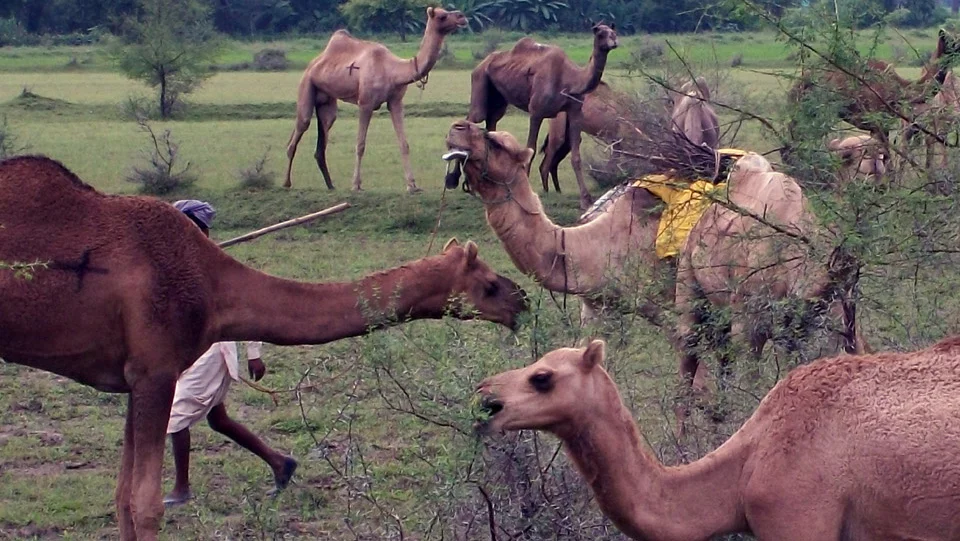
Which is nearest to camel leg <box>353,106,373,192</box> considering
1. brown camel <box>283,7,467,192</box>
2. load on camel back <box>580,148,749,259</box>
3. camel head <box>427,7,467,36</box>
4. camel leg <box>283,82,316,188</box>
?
brown camel <box>283,7,467,192</box>

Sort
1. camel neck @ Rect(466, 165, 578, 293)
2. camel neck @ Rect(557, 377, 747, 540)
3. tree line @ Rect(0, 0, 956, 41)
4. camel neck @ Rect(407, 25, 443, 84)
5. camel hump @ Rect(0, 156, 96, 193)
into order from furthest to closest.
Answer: tree line @ Rect(0, 0, 956, 41), camel neck @ Rect(407, 25, 443, 84), camel neck @ Rect(466, 165, 578, 293), camel hump @ Rect(0, 156, 96, 193), camel neck @ Rect(557, 377, 747, 540)

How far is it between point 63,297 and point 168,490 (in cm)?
152

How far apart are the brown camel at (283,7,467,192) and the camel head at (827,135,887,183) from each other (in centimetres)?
1072

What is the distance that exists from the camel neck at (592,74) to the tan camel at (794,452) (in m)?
10.7

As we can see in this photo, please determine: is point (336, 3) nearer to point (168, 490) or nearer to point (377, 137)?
point (377, 137)

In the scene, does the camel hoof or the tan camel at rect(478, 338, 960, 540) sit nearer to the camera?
the tan camel at rect(478, 338, 960, 540)

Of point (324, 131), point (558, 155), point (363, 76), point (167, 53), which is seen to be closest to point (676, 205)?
point (558, 155)

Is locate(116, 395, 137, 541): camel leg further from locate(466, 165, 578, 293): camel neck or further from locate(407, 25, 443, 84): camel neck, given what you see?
locate(407, 25, 443, 84): camel neck

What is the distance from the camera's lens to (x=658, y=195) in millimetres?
6977

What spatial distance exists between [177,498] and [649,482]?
2.87m

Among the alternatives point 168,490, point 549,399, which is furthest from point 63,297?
point 549,399

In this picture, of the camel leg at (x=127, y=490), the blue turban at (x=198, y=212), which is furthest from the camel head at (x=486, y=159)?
the camel leg at (x=127, y=490)

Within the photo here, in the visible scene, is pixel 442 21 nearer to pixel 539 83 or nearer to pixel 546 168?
pixel 539 83

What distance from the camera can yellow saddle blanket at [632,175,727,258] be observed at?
6.07 meters
